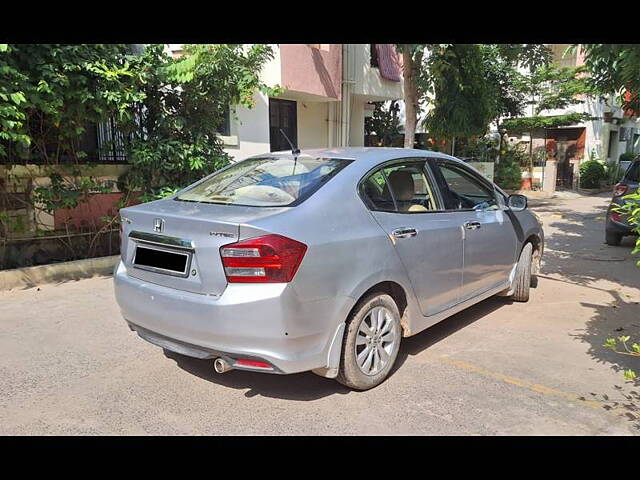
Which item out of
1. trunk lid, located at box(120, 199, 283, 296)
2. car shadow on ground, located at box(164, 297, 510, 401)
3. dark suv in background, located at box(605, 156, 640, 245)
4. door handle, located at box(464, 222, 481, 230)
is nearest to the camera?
trunk lid, located at box(120, 199, 283, 296)

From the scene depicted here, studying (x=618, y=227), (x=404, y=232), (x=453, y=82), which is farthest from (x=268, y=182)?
(x=453, y=82)

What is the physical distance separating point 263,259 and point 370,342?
3.53 ft

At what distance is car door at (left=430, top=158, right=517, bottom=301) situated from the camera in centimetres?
435

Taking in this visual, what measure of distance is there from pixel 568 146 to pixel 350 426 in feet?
84.5

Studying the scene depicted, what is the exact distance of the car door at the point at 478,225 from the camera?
4352 mm

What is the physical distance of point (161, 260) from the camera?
10.7ft

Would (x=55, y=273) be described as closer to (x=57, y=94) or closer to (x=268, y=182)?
(x=57, y=94)

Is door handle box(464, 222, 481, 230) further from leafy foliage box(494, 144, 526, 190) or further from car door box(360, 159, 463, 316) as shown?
leafy foliage box(494, 144, 526, 190)

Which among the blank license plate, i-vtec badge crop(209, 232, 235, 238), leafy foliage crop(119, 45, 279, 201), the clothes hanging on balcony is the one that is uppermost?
the clothes hanging on balcony

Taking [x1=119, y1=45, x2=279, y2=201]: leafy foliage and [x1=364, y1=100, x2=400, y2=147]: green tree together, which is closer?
[x1=119, y1=45, x2=279, y2=201]: leafy foliage

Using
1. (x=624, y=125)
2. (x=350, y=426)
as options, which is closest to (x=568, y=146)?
(x=624, y=125)

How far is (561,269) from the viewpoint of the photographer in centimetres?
732

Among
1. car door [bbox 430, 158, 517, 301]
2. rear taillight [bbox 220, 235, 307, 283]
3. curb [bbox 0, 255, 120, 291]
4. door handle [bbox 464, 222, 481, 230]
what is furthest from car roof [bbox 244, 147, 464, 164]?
curb [bbox 0, 255, 120, 291]

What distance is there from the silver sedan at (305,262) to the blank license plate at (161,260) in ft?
0.03
